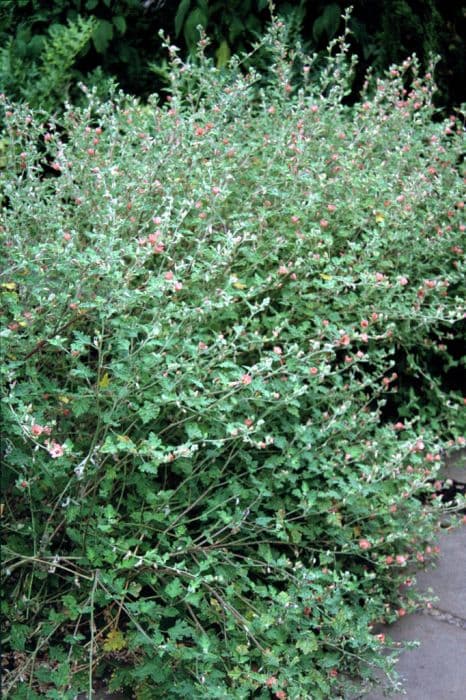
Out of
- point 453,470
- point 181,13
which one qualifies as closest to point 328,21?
point 181,13

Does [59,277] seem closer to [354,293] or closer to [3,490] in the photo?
[3,490]

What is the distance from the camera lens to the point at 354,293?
3125 millimetres

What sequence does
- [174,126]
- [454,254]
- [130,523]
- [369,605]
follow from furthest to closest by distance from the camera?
[454,254], [174,126], [369,605], [130,523]

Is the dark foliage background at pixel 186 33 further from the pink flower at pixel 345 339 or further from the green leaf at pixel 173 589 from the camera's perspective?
the green leaf at pixel 173 589

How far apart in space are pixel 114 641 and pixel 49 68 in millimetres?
4599

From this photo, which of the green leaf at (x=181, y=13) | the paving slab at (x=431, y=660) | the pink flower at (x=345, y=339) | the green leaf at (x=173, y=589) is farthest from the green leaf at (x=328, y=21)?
the green leaf at (x=173, y=589)

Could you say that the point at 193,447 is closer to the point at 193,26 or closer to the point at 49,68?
the point at 193,26

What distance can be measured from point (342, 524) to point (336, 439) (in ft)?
0.83

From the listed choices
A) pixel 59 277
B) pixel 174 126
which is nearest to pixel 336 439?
pixel 59 277

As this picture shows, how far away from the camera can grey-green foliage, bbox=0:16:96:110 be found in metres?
5.96

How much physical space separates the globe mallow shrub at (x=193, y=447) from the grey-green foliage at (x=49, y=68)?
A: 2791 millimetres

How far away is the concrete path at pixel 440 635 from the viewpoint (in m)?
2.46

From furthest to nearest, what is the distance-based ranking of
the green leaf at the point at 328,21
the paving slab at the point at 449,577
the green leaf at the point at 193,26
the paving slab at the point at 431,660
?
1. the green leaf at the point at 193,26
2. the green leaf at the point at 328,21
3. the paving slab at the point at 449,577
4. the paving slab at the point at 431,660

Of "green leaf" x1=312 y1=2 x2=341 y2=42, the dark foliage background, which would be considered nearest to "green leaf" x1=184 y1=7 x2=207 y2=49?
the dark foliage background
